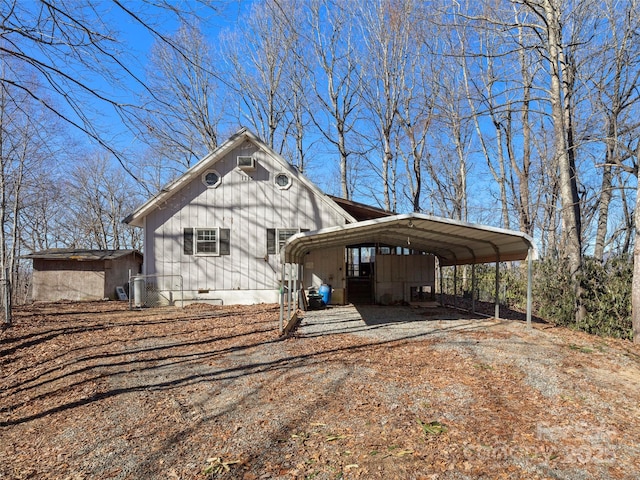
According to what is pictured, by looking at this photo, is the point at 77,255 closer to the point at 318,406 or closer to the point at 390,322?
the point at 390,322

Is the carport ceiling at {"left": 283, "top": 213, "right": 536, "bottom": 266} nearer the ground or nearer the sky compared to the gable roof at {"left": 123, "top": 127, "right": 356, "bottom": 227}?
nearer the ground

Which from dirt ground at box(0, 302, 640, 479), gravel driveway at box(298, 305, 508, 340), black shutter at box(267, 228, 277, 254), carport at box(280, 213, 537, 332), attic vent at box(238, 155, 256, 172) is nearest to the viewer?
dirt ground at box(0, 302, 640, 479)

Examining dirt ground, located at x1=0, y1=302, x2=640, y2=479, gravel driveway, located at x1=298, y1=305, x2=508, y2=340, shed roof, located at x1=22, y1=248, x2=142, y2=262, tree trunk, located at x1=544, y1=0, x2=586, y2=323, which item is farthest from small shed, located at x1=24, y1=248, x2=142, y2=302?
tree trunk, located at x1=544, y1=0, x2=586, y2=323

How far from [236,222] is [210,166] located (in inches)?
85.8

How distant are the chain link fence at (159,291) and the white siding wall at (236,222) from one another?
8.7 inches

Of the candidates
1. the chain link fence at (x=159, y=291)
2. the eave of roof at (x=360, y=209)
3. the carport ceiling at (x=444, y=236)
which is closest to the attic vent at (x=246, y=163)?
the eave of roof at (x=360, y=209)

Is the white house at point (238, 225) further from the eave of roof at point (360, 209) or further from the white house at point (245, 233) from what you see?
the eave of roof at point (360, 209)

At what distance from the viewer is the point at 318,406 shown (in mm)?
4559

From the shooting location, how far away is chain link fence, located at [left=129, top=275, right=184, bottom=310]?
1394cm

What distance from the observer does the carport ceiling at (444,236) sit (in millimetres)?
8477

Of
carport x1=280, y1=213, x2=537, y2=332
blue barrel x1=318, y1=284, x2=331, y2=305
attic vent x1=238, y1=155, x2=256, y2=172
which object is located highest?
attic vent x1=238, y1=155, x2=256, y2=172

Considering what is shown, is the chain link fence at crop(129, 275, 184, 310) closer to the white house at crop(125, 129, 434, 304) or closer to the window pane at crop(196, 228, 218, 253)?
the white house at crop(125, 129, 434, 304)

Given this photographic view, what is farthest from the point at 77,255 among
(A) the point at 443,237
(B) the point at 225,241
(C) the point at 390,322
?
(A) the point at 443,237

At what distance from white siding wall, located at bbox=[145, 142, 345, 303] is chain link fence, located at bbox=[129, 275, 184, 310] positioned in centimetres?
22
